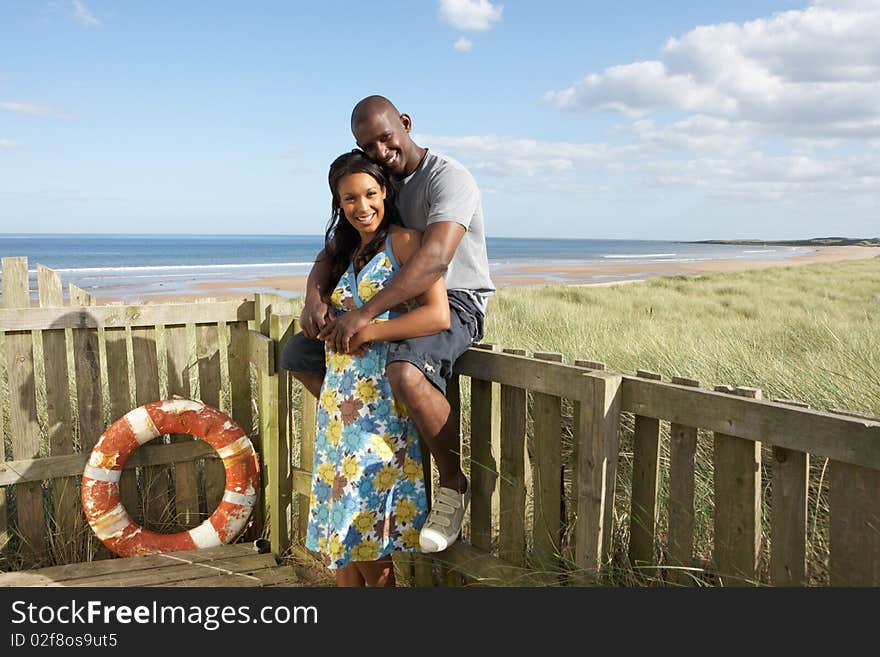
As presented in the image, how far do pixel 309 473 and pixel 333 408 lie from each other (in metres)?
1.00

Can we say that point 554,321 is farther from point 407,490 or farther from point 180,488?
point 407,490

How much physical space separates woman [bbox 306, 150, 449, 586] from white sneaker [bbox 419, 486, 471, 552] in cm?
17

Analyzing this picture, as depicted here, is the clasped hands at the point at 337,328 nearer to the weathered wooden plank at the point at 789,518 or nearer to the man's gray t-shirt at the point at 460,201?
the man's gray t-shirt at the point at 460,201

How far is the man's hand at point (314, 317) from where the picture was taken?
9.98 feet

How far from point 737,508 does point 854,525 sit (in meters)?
0.34

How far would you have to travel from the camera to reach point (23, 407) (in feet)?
13.1

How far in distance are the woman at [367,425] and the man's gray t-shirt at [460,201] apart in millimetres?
88

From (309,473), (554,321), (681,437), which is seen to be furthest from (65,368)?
(554,321)

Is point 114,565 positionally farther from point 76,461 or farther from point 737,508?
point 737,508

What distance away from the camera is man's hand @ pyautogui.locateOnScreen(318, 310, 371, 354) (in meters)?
2.82

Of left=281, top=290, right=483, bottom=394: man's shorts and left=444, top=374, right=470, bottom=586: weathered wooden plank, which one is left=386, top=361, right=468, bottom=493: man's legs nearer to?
left=281, top=290, right=483, bottom=394: man's shorts

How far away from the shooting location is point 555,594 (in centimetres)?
263

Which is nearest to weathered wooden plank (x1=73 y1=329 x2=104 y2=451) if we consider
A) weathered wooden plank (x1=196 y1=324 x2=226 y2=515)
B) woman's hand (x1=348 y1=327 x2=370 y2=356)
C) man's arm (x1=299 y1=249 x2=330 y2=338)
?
weathered wooden plank (x1=196 y1=324 x2=226 y2=515)

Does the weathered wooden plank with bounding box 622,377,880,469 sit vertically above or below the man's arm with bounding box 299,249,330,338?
below
